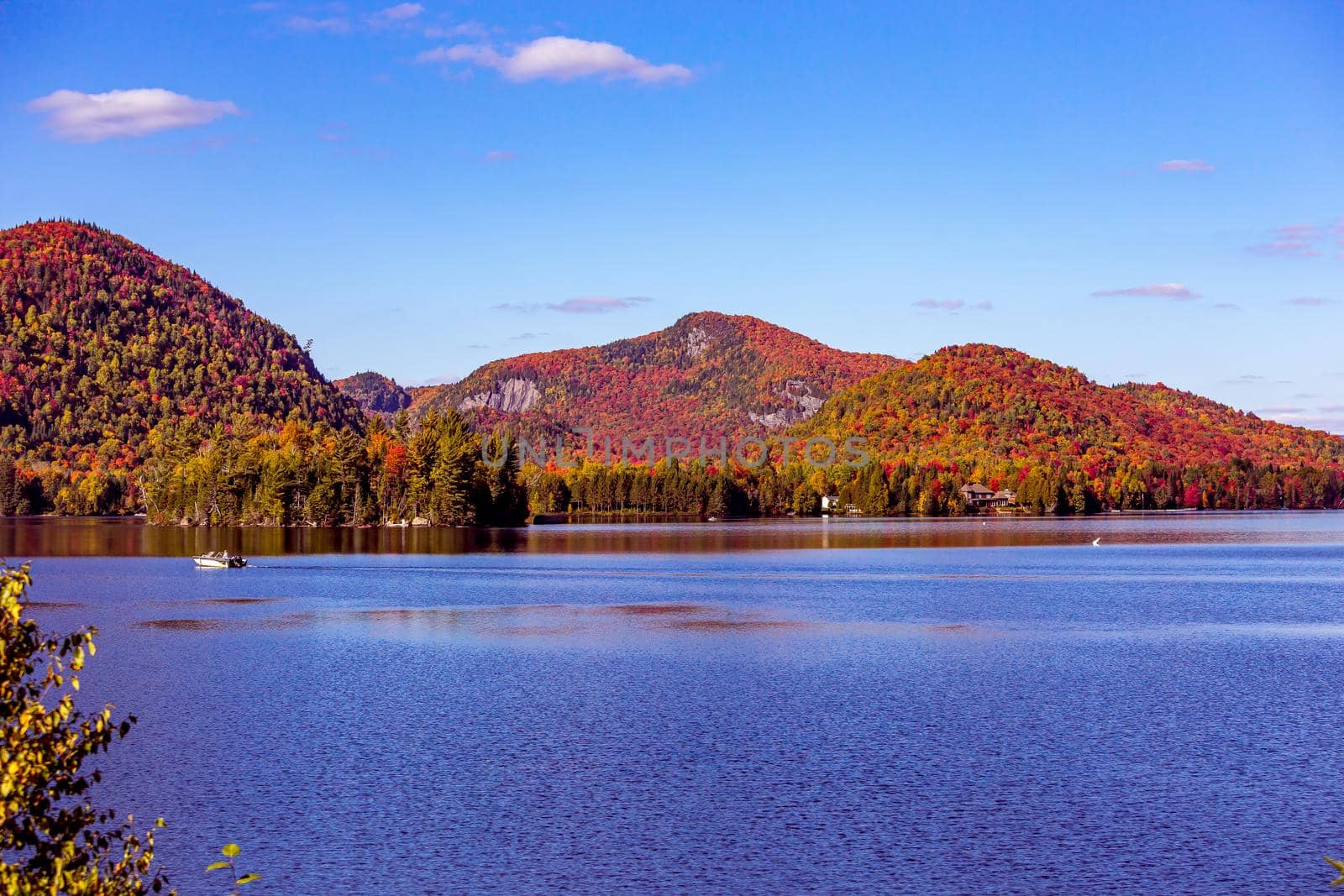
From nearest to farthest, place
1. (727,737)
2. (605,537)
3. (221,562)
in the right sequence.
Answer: (727,737) < (221,562) < (605,537)

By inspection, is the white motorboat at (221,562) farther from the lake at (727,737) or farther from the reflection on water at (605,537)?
the reflection on water at (605,537)

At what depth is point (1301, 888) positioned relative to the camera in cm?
1655

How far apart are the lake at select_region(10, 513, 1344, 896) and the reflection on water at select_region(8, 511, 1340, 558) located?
39952 millimetres

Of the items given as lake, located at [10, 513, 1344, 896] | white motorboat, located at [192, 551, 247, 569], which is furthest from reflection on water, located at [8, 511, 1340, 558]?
lake, located at [10, 513, 1344, 896]

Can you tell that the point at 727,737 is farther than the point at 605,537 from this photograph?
No

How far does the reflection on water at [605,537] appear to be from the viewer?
9812 cm

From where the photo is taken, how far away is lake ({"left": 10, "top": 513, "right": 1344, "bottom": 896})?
17812 millimetres

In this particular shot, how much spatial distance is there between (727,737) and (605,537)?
96841 millimetres

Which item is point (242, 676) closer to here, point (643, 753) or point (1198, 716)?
point (643, 753)

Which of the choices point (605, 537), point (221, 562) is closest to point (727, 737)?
point (221, 562)

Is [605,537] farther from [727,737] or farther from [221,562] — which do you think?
[727,737]

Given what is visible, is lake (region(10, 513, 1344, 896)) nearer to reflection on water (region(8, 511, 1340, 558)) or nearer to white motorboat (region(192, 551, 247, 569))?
white motorboat (region(192, 551, 247, 569))

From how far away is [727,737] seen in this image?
2525 centimetres

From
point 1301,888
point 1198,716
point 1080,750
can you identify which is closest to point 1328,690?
point 1198,716
